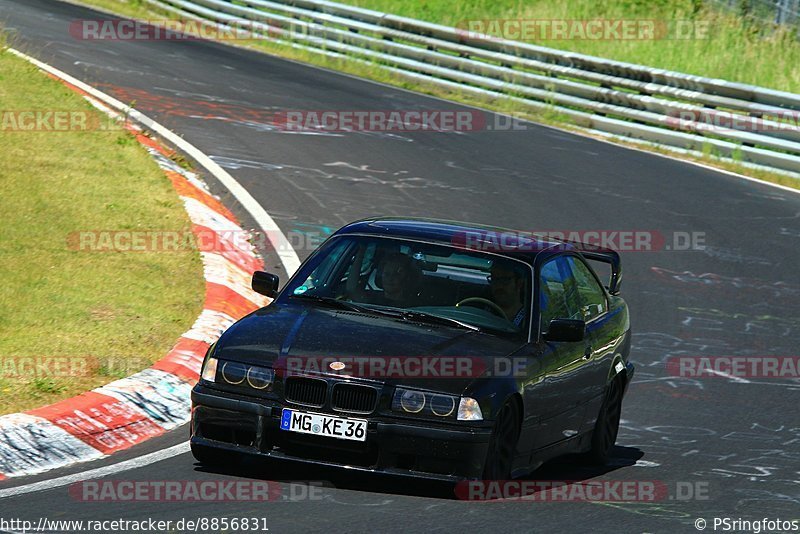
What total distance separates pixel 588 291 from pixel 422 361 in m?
2.30

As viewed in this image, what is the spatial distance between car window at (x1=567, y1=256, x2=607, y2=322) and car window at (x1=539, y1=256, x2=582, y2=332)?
80mm

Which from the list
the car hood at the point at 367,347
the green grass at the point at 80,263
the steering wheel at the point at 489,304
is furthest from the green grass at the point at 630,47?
the car hood at the point at 367,347

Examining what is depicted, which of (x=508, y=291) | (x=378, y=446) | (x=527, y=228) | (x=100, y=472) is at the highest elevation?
(x=508, y=291)

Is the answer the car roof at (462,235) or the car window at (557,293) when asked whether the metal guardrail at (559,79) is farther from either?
the car roof at (462,235)

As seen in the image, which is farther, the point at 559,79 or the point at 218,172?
the point at 559,79

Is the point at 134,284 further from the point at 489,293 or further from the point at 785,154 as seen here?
the point at 785,154

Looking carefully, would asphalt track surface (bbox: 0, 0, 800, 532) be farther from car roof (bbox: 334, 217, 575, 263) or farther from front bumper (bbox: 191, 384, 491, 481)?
car roof (bbox: 334, 217, 575, 263)

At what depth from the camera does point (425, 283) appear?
802cm

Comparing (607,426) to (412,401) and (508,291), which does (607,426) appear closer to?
(508,291)

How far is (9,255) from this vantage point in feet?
35.4

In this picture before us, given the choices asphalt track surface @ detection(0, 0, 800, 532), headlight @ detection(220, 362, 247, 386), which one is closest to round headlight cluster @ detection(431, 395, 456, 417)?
asphalt track surface @ detection(0, 0, 800, 532)

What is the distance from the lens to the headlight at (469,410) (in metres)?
6.80

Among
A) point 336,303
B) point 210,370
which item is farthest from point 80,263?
point 210,370

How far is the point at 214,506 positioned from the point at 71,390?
83.7 inches
